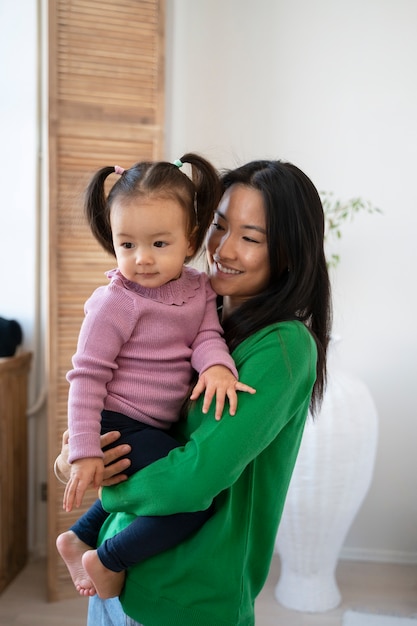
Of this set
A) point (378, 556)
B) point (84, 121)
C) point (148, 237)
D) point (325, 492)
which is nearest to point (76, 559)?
point (148, 237)

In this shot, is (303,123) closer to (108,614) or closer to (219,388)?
(219,388)

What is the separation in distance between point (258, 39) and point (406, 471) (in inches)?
84.3

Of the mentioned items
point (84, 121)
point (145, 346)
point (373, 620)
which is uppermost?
point (84, 121)

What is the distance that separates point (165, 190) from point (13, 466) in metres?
2.00

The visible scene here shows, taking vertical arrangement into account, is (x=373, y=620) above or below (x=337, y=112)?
below

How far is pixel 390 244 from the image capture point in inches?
120

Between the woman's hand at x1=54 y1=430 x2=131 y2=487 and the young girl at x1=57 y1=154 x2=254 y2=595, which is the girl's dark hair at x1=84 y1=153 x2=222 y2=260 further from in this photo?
the woman's hand at x1=54 y1=430 x2=131 y2=487

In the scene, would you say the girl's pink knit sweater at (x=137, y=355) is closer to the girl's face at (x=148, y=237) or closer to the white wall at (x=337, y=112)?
the girl's face at (x=148, y=237)

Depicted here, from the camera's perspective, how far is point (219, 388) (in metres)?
1.10

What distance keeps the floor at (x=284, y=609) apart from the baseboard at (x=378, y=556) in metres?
0.05

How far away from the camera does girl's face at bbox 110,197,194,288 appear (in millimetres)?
1194

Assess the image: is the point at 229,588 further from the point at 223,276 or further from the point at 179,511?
the point at 223,276

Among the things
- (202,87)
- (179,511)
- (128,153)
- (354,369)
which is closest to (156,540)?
(179,511)

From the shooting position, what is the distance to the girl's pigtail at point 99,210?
133 centimetres
